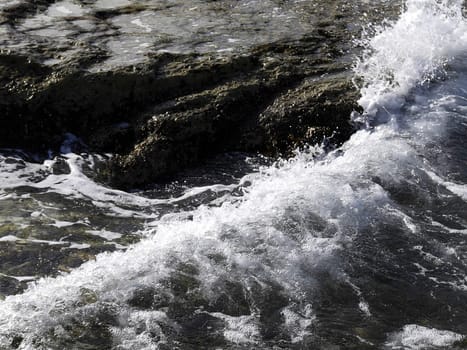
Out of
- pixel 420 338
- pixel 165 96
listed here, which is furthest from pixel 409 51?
pixel 420 338

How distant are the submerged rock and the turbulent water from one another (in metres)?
0.29

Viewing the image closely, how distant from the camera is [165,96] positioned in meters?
6.88

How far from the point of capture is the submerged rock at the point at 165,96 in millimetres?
6555

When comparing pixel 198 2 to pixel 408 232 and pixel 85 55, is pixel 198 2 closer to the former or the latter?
pixel 85 55

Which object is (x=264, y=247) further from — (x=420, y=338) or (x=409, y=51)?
(x=409, y=51)

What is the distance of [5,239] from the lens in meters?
5.11

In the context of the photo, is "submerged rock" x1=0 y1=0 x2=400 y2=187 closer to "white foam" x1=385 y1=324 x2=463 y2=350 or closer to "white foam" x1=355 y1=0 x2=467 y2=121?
"white foam" x1=355 y1=0 x2=467 y2=121

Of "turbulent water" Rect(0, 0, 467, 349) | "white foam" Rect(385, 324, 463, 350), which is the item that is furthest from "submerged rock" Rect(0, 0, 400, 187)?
"white foam" Rect(385, 324, 463, 350)

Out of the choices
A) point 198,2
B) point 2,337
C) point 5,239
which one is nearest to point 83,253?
point 5,239

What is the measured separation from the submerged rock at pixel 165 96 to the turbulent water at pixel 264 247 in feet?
0.96

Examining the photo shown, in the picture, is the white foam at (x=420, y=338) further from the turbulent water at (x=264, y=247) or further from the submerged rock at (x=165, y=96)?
the submerged rock at (x=165, y=96)

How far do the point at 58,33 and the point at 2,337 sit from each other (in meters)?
5.02

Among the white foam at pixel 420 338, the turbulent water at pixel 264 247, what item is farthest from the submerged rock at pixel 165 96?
the white foam at pixel 420 338

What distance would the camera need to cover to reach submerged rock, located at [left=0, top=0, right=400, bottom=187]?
655 cm
